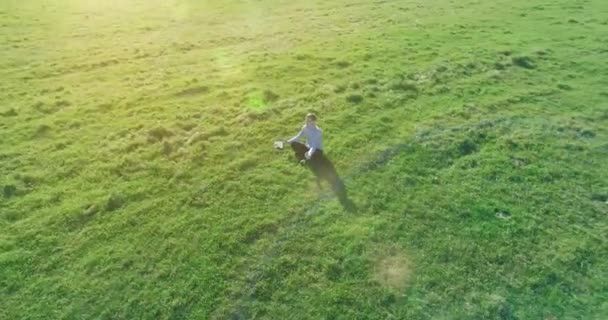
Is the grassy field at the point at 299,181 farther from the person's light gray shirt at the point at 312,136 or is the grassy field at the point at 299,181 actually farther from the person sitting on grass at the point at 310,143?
the person's light gray shirt at the point at 312,136

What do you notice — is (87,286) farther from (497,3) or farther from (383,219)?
(497,3)

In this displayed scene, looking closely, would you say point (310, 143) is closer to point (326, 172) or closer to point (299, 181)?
point (326, 172)

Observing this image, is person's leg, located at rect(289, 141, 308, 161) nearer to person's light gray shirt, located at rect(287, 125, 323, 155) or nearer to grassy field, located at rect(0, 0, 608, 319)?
person's light gray shirt, located at rect(287, 125, 323, 155)

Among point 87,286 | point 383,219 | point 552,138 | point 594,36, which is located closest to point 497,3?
point 594,36

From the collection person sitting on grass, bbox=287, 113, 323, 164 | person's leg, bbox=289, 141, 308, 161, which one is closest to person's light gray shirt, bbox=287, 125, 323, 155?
person sitting on grass, bbox=287, 113, 323, 164

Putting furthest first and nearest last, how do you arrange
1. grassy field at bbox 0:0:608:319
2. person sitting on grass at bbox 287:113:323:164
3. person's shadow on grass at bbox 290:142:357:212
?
person sitting on grass at bbox 287:113:323:164, person's shadow on grass at bbox 290:142:357:212, grassy field at bbox 0:0:608:319

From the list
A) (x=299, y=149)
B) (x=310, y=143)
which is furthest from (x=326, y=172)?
(x=299, y=149)

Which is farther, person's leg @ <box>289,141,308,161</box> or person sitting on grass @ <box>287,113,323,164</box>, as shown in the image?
person's leg @ <box>289,141,308,161</box>
